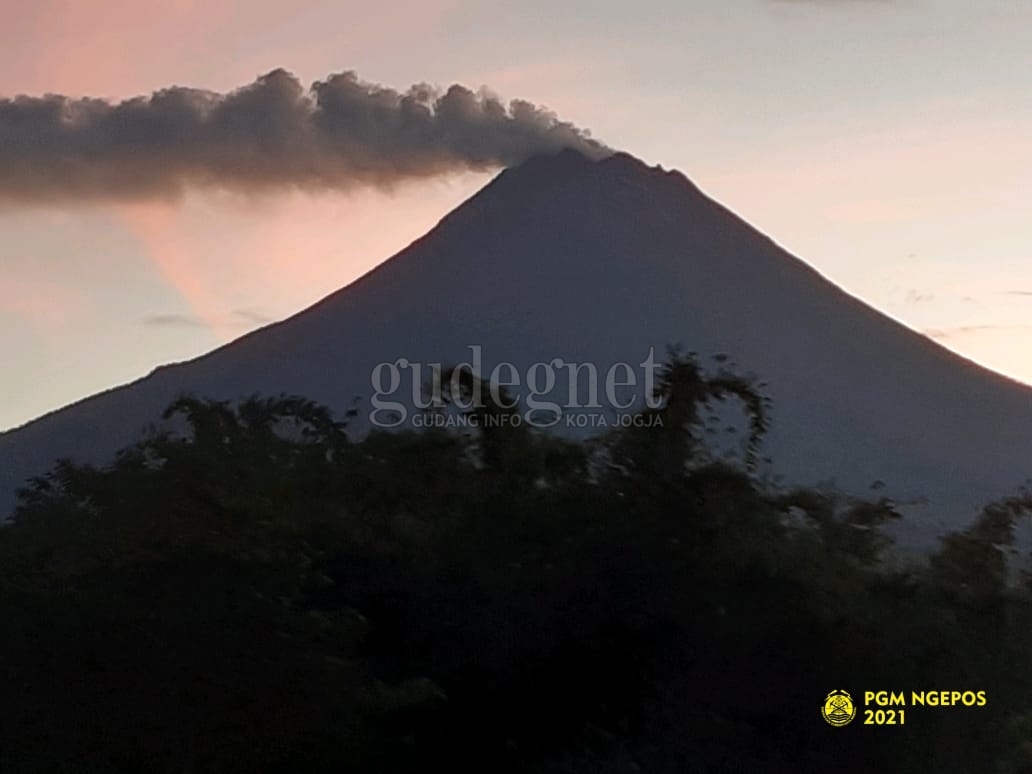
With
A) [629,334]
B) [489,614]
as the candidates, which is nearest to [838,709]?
[489,614]

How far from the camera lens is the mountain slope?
139 ft

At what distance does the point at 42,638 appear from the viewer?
22.4 ft

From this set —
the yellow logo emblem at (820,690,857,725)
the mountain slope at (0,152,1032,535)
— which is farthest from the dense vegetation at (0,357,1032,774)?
the mountain slope at (0,152,1032,535)

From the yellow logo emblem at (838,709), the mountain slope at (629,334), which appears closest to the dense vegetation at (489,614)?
the yellow logo emblem at (838,709)

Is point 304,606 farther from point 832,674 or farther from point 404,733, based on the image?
point 832,674

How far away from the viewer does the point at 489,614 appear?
7461 millimetres

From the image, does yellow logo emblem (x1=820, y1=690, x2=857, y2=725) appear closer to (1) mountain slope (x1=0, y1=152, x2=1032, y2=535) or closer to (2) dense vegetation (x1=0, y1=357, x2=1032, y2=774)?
(2) dense vegetation (x1=0, y1=357, x2=1032, y2=774)

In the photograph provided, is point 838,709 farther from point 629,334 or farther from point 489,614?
point 629,334

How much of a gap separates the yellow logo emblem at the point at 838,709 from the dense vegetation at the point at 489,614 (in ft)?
0.18

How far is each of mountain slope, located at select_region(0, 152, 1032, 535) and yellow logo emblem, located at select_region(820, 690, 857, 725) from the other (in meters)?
27.9

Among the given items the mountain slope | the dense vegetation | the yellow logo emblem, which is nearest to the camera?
the dense vegetation

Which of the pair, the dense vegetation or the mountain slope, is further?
the mountain slope

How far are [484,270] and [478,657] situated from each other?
4602 centimetres

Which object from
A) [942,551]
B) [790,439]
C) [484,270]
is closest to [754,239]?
[484,270]
